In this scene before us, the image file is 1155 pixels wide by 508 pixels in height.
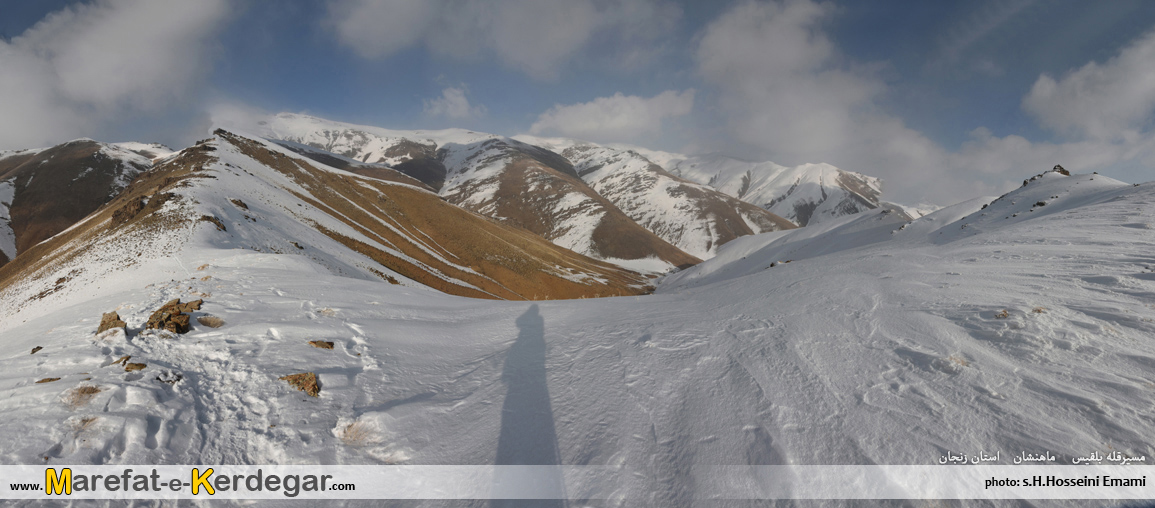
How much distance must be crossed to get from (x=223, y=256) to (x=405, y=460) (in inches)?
648

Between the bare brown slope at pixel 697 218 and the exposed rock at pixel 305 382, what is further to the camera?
the bare brown slope at pixel 697 218

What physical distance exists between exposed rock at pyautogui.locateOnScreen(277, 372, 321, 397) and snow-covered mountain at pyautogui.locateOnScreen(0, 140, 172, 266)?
356 feet

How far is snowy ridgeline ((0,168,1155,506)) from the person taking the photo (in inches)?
169

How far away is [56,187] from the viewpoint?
87438 millimetres

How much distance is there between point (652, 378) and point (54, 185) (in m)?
147

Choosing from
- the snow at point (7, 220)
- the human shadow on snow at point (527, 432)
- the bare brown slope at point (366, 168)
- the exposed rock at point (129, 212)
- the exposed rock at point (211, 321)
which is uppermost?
the bare brown slope at point (366, 168)

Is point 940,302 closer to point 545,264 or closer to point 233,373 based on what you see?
point 233,373

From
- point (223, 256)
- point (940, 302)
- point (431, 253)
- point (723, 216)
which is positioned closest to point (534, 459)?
point (940, 302)

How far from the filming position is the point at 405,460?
15.7 feet

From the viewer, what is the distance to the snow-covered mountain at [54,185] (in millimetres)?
75938

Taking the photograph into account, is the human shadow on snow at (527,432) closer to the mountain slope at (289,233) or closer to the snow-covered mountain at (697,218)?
the mountain slope at (289,233)

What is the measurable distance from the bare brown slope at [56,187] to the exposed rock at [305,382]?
118 m

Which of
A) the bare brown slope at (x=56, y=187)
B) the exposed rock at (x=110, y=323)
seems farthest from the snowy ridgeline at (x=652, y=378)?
the bare brown slope at (x=56, y=187)

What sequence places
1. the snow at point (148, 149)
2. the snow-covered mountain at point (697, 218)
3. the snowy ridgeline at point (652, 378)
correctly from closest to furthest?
the snowy ridgeline at point (652, 378) < the snow at point (148, 149) < the snow-covered mountain at point (697, 218)
